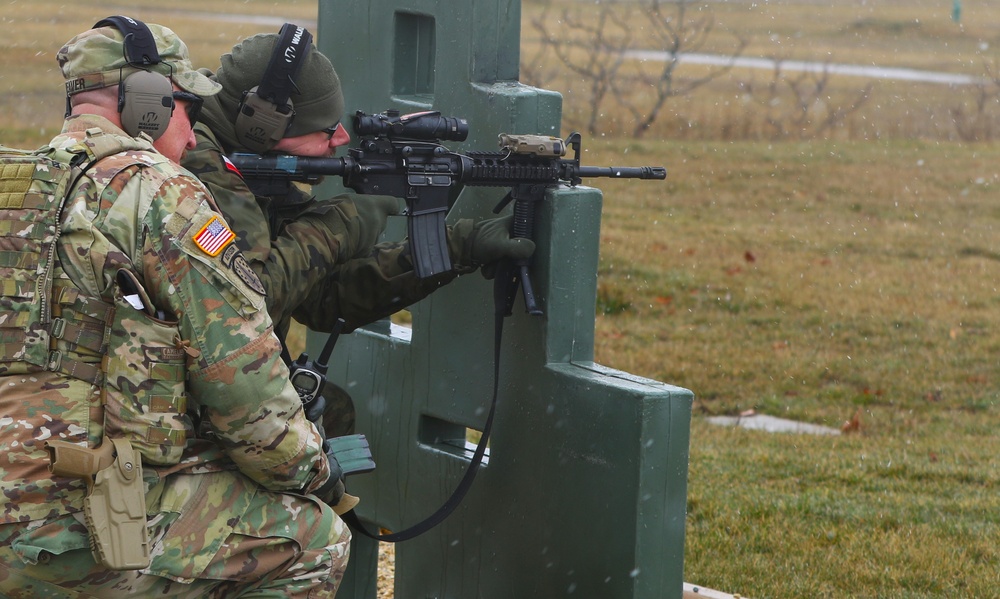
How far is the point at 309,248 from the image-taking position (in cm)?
375

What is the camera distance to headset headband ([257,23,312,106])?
3.64 m

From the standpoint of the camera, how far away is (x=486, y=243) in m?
3.89

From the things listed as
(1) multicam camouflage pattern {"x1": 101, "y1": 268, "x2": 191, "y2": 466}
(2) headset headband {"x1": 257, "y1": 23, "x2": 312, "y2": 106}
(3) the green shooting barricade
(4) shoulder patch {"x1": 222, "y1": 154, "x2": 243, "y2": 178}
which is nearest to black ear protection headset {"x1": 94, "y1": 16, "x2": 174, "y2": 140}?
(1) multicam camouflage pattern {"x1": 101, "y1": 268, "x2": 191, "y2": 466}

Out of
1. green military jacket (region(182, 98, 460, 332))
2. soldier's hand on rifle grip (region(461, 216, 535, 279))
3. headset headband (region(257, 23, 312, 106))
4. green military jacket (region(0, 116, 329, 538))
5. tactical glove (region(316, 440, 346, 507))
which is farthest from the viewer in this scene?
soldier's hand on rifle grip (region(461, 216, 535, 279))

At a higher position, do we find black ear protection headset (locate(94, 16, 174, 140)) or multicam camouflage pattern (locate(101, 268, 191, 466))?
black ear protection headset (locate(94, 16, 174, 140))

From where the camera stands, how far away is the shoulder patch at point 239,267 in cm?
291

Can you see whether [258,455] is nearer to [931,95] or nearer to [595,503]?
[595,503]

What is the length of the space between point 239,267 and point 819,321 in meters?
6.98

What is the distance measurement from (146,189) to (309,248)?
36.5 inches

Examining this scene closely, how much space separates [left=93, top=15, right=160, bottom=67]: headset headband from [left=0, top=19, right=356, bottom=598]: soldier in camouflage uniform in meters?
0.03

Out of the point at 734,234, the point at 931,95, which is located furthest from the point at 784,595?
the point at 931,95

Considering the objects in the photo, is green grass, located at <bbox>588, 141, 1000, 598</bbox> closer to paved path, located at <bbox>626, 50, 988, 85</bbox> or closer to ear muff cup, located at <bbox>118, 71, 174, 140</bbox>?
ear muff cup, located at <bbox>118, 71, 174, 140</bbox>

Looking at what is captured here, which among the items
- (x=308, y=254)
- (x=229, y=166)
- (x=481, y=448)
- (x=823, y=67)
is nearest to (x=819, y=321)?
(x=481, y=448)

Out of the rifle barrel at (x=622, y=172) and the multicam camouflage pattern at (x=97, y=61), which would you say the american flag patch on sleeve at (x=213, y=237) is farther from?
the rifle barrel at (x=622, y=172)
